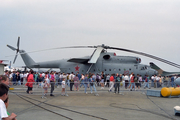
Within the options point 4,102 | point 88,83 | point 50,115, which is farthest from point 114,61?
point 4,102

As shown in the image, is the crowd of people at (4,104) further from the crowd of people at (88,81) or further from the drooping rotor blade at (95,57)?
the drooping rotor blade at (95,57)

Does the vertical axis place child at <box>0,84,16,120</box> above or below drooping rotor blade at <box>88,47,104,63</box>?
below

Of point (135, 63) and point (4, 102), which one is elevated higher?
point (135, 63)

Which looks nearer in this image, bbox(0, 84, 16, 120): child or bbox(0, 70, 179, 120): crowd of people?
bbox(0, 84, 16, 120): child

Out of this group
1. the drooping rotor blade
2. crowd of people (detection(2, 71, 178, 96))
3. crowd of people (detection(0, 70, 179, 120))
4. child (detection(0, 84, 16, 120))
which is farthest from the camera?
the drooping rotor blade

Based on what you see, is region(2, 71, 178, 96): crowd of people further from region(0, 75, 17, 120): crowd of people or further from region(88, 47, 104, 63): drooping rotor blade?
region(0, 75, 17, 120): crowd of people

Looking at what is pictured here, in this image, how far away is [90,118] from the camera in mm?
7969

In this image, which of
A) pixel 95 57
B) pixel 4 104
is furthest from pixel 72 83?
pixel 4 104

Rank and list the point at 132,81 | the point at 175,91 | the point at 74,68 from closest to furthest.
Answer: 1. the point at 175,91
2. the point at 132,81
3. the point at 74,68

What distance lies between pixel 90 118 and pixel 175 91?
947 centimetres

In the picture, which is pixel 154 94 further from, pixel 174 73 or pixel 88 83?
pixel 174 73

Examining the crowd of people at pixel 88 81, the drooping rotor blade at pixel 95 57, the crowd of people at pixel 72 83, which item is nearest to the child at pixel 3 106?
the crowd of people at pixel 72 83

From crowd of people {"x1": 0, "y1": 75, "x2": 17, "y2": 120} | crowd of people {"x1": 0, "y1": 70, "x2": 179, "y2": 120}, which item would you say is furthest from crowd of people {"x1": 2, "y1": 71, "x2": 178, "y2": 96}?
crowd of people {"x1": 0, "y1": 75, "x2": 17, "y2": 120}

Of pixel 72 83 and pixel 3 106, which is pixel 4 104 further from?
pixel 72 83
